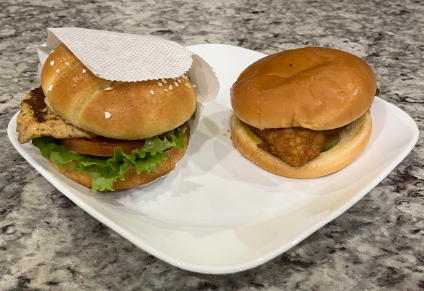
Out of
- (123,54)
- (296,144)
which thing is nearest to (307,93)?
(296,144)

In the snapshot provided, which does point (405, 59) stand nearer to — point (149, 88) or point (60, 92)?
point (149, 88)

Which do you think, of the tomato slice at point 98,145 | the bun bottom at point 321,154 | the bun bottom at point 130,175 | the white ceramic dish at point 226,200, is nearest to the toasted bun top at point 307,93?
the bun bottom at point 321,154

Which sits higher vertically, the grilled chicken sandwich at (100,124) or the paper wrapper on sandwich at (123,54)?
the paper wrapper on sandwich at (123,54)

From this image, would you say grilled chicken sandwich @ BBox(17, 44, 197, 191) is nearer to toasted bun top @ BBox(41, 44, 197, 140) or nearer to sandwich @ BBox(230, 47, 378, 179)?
toasted bun top @ BBox(41, 44, 197, 140)

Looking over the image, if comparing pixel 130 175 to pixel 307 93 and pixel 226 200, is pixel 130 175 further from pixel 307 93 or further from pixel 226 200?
pixel 307 93

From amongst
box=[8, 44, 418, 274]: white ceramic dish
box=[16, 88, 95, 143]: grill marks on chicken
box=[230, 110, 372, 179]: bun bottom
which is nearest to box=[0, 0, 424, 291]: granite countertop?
box=[8, 44, 418, 274]: white ceramic dish

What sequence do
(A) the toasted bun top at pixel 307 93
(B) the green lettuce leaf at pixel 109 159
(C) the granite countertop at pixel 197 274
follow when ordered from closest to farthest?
(C) the granite countertop at pixel 197 274 → (B) the green lettuce leaf at pixel 109 159 → (A) the toasted bun top at pixel 307 93

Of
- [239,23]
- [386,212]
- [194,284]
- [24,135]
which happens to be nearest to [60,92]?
[24,135]

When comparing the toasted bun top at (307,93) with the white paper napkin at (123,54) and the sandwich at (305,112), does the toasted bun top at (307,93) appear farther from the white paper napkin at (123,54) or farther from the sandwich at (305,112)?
the white paper napkin at (123,54)
